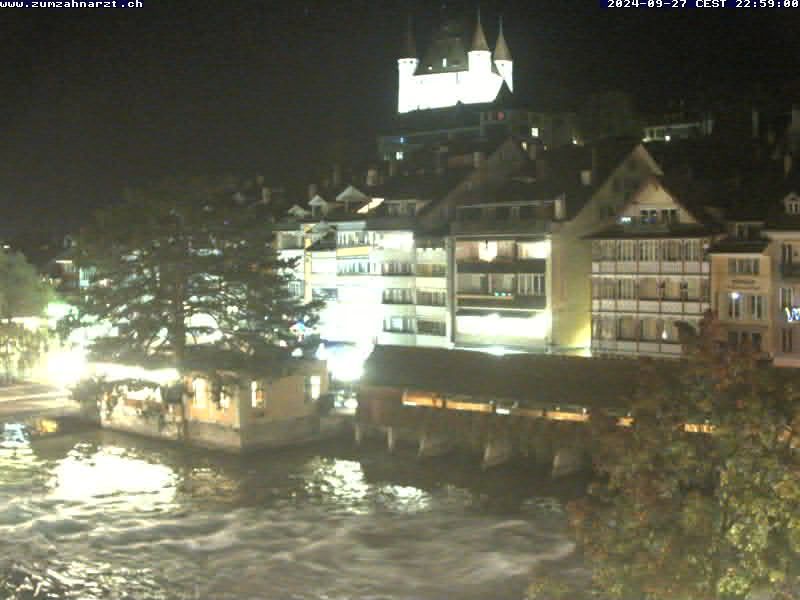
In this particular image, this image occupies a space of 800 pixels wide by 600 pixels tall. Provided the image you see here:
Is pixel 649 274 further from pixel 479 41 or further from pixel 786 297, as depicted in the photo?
pixel 479 41

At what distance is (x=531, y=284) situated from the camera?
5953 centimetres

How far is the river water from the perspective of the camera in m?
31.8

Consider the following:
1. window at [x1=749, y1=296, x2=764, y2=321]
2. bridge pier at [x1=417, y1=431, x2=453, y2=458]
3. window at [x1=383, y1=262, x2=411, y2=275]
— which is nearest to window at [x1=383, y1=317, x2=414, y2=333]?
window at [x1=383, y1=262, x2=411, y2=275]

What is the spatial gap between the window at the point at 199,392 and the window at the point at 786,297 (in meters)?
25.3

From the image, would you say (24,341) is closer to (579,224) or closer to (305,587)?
(579,224)

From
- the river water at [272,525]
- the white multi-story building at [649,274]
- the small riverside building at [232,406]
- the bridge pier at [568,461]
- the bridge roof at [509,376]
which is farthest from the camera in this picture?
the white multi-story building at [649,274]

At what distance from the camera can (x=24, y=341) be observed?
74250mm

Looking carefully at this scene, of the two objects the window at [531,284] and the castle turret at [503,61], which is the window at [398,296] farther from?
the castle turret at [503,61]

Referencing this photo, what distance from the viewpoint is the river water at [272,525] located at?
3178cm

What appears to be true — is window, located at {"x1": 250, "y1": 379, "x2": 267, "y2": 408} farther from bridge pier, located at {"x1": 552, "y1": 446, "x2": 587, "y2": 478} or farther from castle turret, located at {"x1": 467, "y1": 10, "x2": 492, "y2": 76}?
castle turret, located at {"x1": 467, "y1": 10, "x2": 492, "y2": 76}

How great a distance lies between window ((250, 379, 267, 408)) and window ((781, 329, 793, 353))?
2256 cm

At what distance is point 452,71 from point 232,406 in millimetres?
78946

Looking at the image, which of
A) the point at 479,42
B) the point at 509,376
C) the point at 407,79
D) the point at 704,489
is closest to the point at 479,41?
the point at 479,42

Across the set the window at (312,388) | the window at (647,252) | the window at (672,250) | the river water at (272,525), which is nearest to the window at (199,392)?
the river water at (272,525)
